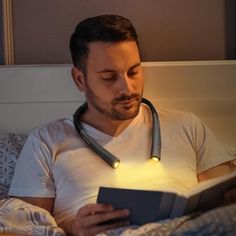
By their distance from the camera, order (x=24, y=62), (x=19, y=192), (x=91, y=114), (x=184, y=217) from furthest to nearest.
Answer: (x=24, y=62) < (x=91, y=114) < (x=19, y=192) < (x=184, y=217)

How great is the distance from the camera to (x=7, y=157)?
4.71 ft

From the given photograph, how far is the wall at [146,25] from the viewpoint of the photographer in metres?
1.68

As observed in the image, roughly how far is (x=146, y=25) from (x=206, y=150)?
0.60 meters

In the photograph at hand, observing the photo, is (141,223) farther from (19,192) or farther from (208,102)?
(208,102)

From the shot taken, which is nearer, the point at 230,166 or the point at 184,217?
the point at 184,217

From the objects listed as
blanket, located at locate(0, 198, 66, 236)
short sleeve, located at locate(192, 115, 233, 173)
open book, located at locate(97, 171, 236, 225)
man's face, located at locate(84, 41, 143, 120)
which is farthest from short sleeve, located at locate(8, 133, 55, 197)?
short sleeve, located at locate(192, 115, 233, 173)

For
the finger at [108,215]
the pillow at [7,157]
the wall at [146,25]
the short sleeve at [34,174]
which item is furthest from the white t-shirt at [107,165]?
the wall at [146,25]

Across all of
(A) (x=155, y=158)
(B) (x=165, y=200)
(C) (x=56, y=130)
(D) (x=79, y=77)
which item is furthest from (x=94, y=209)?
(D) (x=79, y=77)

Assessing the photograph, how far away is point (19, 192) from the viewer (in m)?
1.27

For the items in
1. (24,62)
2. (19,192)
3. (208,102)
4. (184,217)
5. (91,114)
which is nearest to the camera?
(184,217)

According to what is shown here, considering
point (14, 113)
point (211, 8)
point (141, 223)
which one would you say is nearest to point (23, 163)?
point (14, 113)

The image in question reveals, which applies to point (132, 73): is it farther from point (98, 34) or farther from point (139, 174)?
point (139, 174)

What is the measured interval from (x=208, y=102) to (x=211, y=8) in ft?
1.24

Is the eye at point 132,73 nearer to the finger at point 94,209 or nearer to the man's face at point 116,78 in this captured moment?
the man's face at point 116,78
